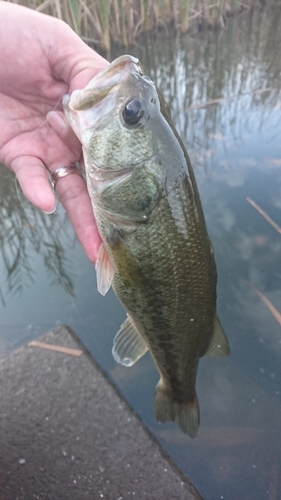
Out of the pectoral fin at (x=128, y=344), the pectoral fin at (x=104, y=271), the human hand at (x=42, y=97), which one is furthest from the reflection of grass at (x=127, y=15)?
the pectoral fin at (x=128, y=344)

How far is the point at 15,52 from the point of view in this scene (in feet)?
6.67

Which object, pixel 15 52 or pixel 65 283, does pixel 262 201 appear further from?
pixel 15 52

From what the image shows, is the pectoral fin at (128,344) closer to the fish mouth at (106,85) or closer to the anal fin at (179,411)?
the anal fin at (179,411)

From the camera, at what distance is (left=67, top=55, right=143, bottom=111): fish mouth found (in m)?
1.50

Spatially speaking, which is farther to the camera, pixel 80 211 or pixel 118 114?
pixel 80 211

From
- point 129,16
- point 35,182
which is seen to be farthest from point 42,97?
point 129,16

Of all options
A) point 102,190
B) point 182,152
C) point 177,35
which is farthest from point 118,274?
point 177,35

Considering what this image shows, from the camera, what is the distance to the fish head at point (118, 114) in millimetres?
1493

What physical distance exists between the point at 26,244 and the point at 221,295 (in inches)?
75.1

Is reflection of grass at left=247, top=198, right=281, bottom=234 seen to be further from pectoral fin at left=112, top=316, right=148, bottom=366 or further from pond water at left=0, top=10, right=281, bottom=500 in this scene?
pectoral fin at left=112, top=316, right=148, bottom=366

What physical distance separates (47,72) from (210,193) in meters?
2.19

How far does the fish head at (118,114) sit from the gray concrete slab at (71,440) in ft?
5.47

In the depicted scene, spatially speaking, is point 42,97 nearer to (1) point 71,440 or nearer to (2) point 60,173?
(2) point 60,173

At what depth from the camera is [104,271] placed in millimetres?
1680
